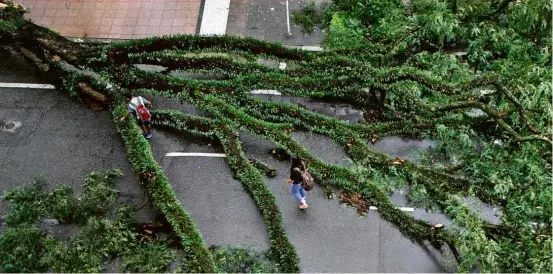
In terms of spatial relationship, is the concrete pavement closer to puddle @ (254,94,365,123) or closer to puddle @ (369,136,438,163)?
puddle @ (254,94,365,123)

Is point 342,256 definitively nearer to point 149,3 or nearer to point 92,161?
point 92,161

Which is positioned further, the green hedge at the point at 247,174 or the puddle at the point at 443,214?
the puddle at the point at 443,214

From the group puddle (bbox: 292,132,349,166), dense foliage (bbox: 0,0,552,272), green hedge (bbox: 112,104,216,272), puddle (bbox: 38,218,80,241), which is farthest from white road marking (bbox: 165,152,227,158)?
puddle (bbox: 38,218,80,241)

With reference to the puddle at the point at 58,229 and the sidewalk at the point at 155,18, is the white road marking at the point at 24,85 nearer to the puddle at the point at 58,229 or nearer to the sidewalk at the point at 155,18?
the sidewalk at the point at 155,18

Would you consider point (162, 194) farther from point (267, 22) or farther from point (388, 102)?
point (267, 22)

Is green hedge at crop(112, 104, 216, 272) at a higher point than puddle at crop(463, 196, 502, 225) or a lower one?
lower

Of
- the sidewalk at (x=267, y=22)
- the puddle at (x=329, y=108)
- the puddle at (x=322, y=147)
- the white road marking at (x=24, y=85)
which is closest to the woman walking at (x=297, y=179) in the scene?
the puddle at (x=322, y=147)
